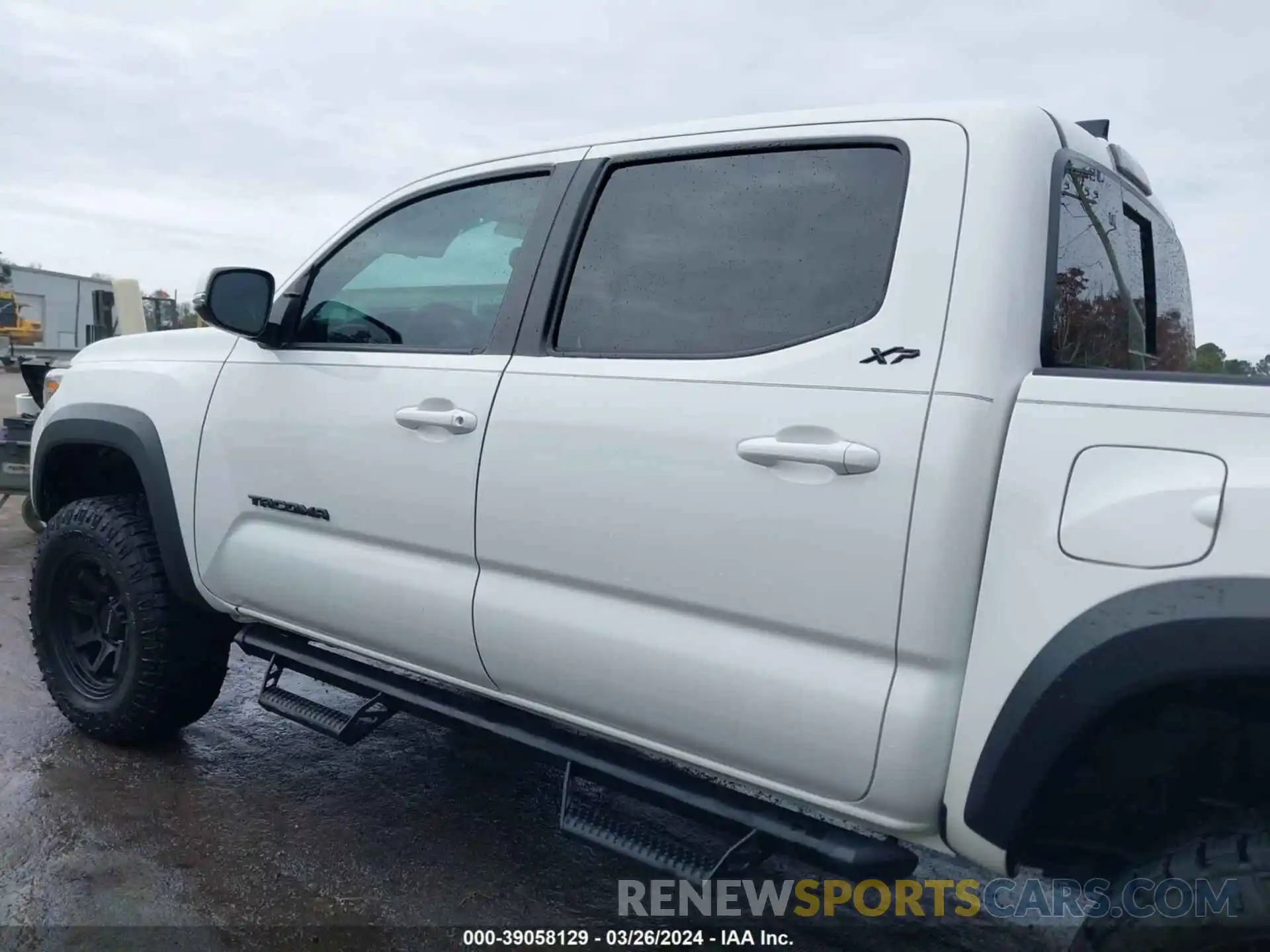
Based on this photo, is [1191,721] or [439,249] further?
[439,249]

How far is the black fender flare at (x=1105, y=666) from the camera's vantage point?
1.59 meters

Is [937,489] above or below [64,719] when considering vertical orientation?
above

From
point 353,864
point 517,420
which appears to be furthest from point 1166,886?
point 353,864

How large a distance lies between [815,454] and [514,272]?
1.11 meters

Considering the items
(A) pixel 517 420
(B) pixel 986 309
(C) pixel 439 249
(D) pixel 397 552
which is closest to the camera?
(B) pixel 986 309

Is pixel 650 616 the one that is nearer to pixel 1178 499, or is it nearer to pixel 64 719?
pixel 1178 499

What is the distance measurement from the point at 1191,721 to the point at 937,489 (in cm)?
57

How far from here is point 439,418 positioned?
2.66 meters

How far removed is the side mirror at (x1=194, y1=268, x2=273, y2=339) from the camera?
309 centimetres

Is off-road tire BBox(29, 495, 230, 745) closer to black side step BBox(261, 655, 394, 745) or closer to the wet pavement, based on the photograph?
the wet pavement

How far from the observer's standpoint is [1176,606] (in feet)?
5.38

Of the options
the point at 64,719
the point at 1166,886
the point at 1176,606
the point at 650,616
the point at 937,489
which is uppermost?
the point at 937,489

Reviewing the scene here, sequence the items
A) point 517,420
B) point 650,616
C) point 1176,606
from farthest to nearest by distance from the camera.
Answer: point 517,420
point 650,616
point 1176,606

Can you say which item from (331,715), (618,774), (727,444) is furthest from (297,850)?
(727,444)
